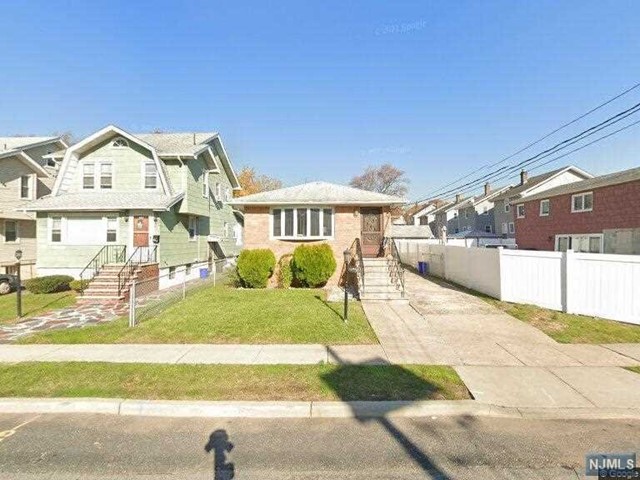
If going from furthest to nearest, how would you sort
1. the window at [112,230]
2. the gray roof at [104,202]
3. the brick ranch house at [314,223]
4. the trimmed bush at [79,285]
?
1. the window at [112,230]
2. the gray roof at [104,202]
3. the brick ranch house at [314,223]
4. the trimmed bush at [79,285]

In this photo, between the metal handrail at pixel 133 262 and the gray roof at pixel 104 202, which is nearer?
the metal handrail at pixel 133 262

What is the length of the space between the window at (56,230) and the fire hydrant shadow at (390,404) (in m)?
16.6

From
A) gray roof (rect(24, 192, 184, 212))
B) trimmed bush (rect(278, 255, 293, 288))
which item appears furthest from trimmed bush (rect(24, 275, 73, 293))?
→ trimmed bush (rect(278, 255, 293, 288))

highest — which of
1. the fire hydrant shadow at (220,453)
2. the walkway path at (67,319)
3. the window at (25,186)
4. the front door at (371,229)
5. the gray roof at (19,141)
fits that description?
the gray roof at (19,141)

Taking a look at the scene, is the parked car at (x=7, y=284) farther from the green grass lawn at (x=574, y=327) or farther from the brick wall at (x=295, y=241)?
the green grass lawn at (x=574, y=327)

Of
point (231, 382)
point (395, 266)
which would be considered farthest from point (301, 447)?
point (395, 266)

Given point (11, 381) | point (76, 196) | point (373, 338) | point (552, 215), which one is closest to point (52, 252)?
point (76, 196)

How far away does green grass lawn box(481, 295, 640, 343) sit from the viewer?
7.77m

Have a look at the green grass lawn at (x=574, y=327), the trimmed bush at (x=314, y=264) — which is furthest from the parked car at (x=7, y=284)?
the green grass lawn at (x=574, y=327)

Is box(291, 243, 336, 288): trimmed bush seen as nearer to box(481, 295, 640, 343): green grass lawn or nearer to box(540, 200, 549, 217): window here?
box(481, 295, 640, 343): green grass lawn

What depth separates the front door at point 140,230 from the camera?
16.1m

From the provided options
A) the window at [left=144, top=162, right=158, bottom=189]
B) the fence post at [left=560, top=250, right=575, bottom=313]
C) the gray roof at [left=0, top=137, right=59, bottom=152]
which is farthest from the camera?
the gray roof at [left=0, top=137, right=59, bottom=152]

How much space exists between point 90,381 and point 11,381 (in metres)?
1.34

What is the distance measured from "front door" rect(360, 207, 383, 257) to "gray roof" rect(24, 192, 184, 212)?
930 centimetres
